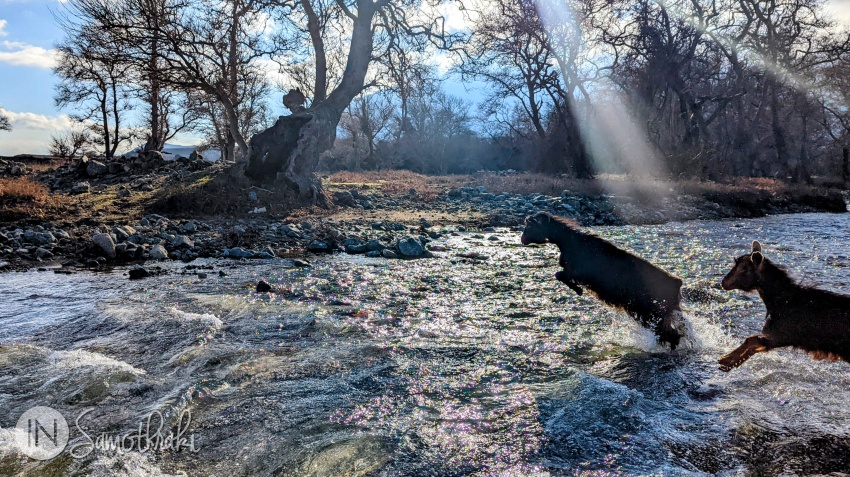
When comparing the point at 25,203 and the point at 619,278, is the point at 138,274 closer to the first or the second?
the point at 25,203

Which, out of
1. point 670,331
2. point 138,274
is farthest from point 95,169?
point 670,331

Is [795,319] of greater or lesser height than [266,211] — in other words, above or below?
below

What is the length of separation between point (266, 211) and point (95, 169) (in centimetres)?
1198

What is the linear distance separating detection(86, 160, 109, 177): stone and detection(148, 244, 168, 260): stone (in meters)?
14.8

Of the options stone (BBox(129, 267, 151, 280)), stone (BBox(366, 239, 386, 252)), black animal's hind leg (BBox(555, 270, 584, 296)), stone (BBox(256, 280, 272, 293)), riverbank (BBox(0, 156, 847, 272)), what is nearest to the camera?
black animal's hind leg (BBox(555, 270, 584, 296))

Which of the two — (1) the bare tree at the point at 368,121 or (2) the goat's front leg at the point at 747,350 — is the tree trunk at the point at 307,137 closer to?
(2) the goat's front leg at the point at 747,350

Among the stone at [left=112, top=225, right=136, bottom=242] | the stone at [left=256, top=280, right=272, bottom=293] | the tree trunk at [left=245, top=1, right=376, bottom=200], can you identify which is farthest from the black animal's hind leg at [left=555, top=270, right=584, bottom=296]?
the tree trunk at [left=245, top=1, right=376, bottom=200]

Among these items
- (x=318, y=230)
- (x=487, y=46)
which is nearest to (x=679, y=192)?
(x=487, y=46)

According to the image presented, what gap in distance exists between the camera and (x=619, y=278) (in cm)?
532

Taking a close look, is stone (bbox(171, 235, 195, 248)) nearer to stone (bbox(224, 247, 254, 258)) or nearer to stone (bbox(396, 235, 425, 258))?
stone (bbox(224, 247, 254, 258))

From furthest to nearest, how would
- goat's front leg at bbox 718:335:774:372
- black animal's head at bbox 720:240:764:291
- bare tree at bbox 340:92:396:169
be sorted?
1. bare tree at bbox 340:92:396:169
2. black animal's head at bbox 720:240:764:291
3. goat's front leg at bbox 718:335:774:372

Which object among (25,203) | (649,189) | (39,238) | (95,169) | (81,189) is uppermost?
(95,169)

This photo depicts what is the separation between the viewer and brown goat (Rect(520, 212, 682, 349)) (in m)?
4.84

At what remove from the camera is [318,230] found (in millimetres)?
11984
